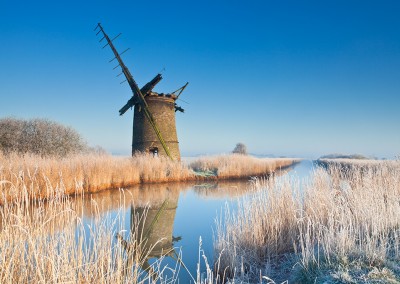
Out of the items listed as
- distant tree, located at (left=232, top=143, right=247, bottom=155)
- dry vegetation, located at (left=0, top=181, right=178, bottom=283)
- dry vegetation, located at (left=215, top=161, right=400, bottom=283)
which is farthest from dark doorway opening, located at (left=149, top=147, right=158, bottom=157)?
distant tree, located at (left=232, top=143, right=247, bottom=155)

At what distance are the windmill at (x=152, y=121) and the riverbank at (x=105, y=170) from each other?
0.96m

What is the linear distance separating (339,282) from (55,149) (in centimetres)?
1946

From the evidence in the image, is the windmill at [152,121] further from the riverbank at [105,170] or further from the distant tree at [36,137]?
the distant tree at [36,137]

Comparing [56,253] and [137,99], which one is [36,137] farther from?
[56,253]

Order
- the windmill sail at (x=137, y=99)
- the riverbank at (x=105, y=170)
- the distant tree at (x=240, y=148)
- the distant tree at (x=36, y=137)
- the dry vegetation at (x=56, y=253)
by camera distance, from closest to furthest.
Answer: the dry vegetation at (x=56, y=253) → the riverbank at (x=105, y=170) → the windmill sail at (x=137, y=99) → the distant tree at (x=36, y=137) → the distant tree at (x=240, y=148)

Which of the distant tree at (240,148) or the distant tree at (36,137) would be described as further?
the distant tree at (240,148)

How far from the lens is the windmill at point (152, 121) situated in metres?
17.0

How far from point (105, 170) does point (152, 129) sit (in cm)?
491

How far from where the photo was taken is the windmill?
55.8 ft

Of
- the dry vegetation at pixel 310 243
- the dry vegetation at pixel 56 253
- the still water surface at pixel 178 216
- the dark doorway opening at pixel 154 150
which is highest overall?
the dark doorway opening at pixel 154 150

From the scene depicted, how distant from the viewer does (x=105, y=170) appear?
12727 millimetres

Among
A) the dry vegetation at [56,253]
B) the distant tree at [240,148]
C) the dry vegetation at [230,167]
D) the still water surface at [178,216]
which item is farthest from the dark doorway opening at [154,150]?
the distant tree at [240,148]

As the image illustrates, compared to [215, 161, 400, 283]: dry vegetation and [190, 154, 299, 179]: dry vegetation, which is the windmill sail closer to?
[190, 154, 299, 179]: dry vegetation

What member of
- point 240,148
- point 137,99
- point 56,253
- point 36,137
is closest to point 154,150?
point 137,99
